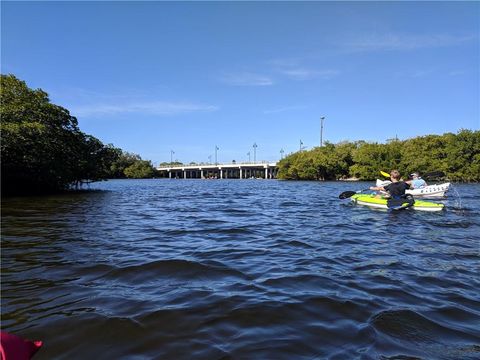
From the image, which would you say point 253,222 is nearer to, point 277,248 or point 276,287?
point 277,248

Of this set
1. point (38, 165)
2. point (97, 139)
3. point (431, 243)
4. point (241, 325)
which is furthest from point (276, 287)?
point (97, 139)

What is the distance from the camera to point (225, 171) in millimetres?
158625

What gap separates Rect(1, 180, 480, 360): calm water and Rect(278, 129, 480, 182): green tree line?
56923 mm

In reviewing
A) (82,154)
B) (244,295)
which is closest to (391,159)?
(82,154)

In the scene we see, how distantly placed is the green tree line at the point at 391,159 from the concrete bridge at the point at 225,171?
4602 cm

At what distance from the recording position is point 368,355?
11.2 feet

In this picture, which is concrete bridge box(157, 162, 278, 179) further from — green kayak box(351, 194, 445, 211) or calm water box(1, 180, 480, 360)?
calm water box(1, 180, 480, 360)

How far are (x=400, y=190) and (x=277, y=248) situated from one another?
932 cm

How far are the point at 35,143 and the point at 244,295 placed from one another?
94.7 feet

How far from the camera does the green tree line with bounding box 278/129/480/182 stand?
58.9 meters

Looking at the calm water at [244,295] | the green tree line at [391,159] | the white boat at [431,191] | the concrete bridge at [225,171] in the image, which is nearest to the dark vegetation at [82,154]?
the green tree line at [391,159]

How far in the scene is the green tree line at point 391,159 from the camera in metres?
58.9

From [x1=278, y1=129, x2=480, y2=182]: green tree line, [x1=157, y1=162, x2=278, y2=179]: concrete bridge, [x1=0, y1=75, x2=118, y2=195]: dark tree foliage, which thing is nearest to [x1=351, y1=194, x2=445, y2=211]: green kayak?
[x1=0, y1=75, x2=118, y2=195]: dark tree foliage

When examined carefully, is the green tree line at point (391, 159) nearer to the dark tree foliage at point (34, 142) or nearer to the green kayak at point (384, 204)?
the green kayak at point (384, 204)
